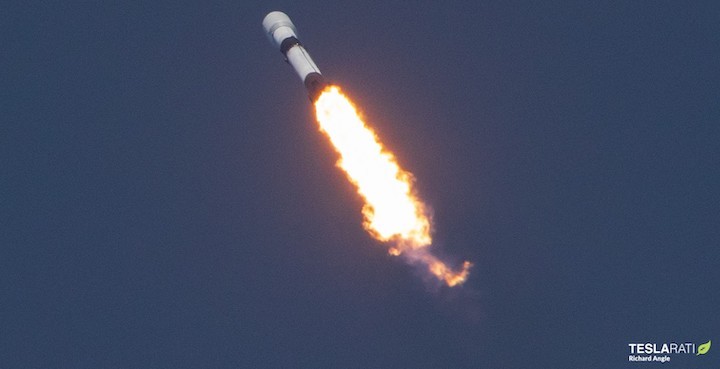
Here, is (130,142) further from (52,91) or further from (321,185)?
(321,185)

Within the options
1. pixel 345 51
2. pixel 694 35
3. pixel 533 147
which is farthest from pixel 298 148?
pixel 694 35

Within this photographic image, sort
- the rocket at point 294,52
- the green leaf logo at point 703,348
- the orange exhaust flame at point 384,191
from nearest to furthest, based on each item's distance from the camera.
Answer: the rocket at point 294,52
the orange exhaust flame at point 384,191
the green leaf logo at point 703,348

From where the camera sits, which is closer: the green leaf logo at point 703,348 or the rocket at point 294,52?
the rocket at point 294,52

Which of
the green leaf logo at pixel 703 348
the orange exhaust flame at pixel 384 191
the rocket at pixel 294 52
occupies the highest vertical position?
the rocket at pixel 294 52

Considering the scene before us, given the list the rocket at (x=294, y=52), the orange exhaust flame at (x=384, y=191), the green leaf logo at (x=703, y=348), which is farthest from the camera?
the green leaf logo at (x=703, y=348)

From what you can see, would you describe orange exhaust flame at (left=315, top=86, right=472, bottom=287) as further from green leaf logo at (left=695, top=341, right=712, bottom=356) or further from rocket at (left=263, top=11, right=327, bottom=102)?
green leaf logo at (left=695, top=341, right=712, bottom=356)

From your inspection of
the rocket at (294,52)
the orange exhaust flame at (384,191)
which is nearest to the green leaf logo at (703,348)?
the orange exhaust flame at (384,191)

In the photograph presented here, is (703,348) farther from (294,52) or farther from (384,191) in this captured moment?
(294,52)

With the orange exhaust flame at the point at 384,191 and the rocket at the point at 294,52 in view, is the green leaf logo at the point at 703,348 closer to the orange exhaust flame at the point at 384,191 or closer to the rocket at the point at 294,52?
the orange exhaust flame at the point at 384,191
